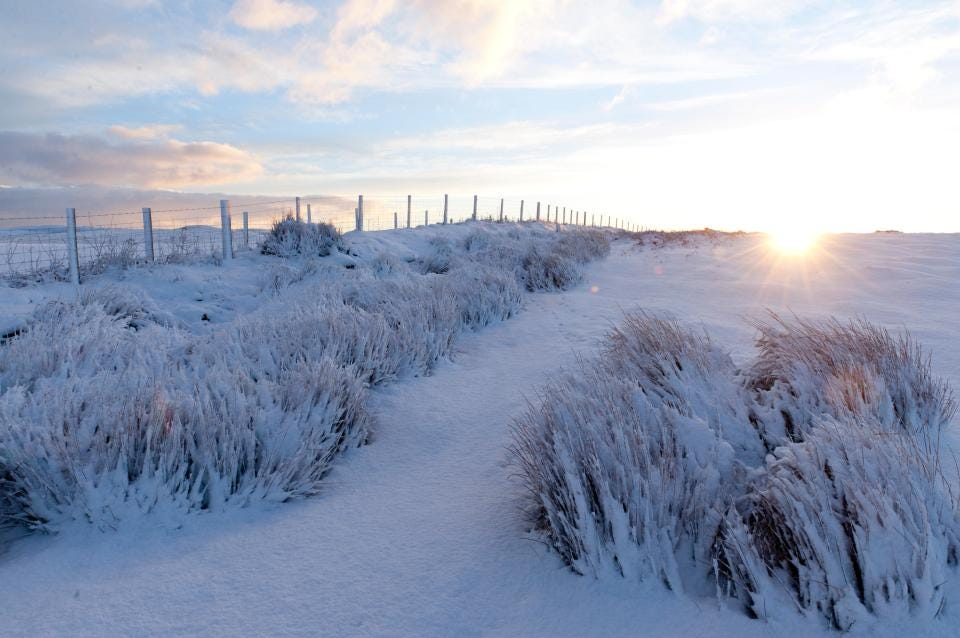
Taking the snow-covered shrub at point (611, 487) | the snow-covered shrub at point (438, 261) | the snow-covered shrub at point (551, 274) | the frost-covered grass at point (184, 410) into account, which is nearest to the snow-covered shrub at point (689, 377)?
the snow-covered shrub at point (611, 487)

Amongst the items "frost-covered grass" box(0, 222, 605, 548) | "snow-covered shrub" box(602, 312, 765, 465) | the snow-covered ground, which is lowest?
the snow-covered ground

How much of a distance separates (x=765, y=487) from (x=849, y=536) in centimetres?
37

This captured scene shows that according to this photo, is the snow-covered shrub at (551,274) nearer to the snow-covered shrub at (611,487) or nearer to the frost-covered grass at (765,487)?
the frost-covered grass at (765,487)

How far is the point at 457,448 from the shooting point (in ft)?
10.6

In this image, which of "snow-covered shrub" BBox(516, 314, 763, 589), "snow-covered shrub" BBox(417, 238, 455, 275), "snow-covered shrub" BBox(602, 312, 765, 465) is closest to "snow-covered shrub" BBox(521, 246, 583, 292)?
"snow-covered shrub" BBox(417, 238, 455, 275)

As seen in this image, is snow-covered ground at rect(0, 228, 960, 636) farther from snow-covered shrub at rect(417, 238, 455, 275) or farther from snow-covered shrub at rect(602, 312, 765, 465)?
snow-covered shrub at rect(417, 238, 455, 275)

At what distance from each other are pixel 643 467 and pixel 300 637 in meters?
1.28

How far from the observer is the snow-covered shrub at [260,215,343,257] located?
11500mm

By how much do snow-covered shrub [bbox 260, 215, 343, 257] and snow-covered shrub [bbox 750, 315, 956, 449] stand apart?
32.3ft

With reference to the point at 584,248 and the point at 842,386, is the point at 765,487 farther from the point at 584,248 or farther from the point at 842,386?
the point at 584,248

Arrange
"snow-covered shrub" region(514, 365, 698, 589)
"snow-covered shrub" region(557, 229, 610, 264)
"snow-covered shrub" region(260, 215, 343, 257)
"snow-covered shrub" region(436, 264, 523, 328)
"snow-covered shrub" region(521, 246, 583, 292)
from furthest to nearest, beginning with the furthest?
"snow-covered shrub" region(557, 229, 610, 264)
"snow-covered shrub" region(260, 215, 343, 257)
"snow-covered shrub" region(521, 246, 583, 292)
"snow-covered shrub" region(436, 264, 523, 328)
"snow-covered shrub" region(514, 365, 698, 589)

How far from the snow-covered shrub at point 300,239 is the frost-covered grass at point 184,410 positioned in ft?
20.4

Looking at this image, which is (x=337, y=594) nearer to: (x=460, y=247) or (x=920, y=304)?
(x=920, y=304)

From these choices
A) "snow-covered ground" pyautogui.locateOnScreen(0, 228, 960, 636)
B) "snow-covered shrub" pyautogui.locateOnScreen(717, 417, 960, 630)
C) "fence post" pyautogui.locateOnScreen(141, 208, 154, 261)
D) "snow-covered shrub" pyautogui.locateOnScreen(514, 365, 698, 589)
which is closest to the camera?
"snow-covered shrub" pyautogui.locateOnScreen(717, 417, 960, 630)
